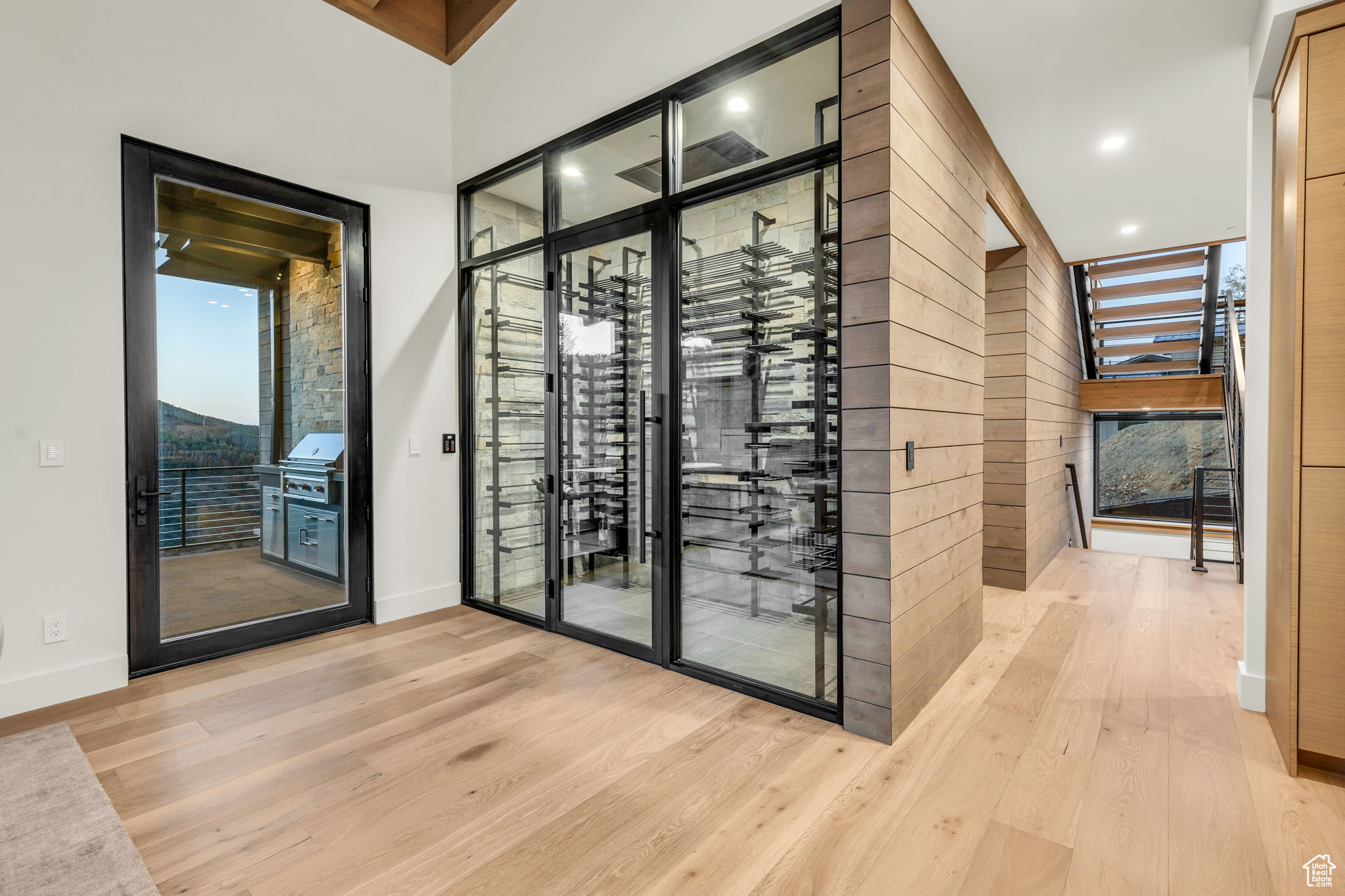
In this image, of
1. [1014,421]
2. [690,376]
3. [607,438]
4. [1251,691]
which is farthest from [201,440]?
[1014,421]

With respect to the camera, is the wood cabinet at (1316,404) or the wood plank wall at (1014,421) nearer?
the wood cabinet at (1316,404)

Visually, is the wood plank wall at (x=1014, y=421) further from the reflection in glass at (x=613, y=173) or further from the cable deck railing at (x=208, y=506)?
the cable deck railing at (x=208, y=506)

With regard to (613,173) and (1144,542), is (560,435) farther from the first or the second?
(1144,542)

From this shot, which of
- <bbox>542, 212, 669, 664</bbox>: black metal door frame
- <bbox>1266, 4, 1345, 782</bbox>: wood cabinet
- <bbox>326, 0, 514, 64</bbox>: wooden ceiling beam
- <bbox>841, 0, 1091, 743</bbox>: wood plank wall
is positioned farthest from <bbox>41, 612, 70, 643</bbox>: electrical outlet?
<bbox>1266, 4, 1345, 782</bbox>: wood cabinet

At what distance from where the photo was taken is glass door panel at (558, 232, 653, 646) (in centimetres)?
304

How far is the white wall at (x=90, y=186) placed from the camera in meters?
2.49

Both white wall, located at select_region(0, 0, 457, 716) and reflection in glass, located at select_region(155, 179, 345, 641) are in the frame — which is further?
reflection in glass, located at select_region(155, 179, 345, 641)

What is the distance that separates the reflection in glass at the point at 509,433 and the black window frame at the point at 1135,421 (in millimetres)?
6782

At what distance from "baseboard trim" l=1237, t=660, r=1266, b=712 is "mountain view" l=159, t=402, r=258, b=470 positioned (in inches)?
184

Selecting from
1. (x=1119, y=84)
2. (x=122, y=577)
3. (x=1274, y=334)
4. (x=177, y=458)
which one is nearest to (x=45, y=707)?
(x=122, y=577)

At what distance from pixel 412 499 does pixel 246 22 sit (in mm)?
2643

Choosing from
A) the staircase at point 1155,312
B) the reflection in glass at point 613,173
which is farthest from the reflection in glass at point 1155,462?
the reflection in glass at point 613,173

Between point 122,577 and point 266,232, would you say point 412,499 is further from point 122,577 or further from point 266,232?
point 266,232

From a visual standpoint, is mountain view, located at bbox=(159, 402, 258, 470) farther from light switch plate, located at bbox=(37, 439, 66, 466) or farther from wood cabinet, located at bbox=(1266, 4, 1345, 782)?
wood cabinet, located at bbox=(1266, 4, 1345, 782)
